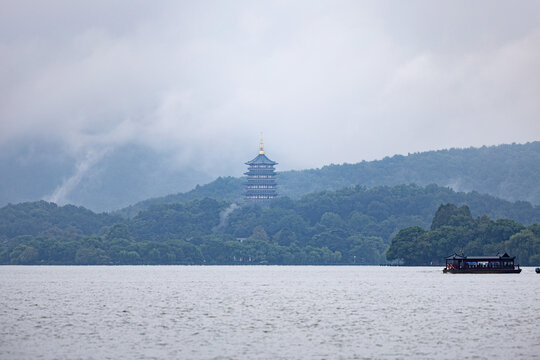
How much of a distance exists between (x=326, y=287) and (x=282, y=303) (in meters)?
33.6

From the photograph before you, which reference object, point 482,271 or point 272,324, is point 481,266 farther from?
point 272,324

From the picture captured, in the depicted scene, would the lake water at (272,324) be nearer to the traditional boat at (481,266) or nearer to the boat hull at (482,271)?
the boat hull at (482,271)

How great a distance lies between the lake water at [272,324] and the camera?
59.8 m

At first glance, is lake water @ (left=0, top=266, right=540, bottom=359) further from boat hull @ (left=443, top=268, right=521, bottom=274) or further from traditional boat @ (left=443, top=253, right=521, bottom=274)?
traditional boat @ (left=443, top=253, right=521, bottom=274)

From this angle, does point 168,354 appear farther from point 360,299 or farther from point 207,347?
point 360,299

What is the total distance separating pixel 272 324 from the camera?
75312 mm

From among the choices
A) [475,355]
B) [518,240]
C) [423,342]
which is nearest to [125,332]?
[423,342]

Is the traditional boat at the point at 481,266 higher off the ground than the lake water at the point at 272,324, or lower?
higher

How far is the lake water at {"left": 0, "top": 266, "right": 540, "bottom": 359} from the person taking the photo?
59812mm

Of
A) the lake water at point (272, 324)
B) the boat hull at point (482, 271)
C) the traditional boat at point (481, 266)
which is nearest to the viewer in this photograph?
the lake water at point (272, 324)

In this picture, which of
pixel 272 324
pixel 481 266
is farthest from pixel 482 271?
pixel 272 324

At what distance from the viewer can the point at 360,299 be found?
10406cm

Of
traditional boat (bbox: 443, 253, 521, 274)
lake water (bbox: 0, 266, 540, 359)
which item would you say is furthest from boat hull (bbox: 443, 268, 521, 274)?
lake water (bbox: 0, 266, 540, 359)

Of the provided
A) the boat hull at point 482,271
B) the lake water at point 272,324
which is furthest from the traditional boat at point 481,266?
the lake water at point 272,324
